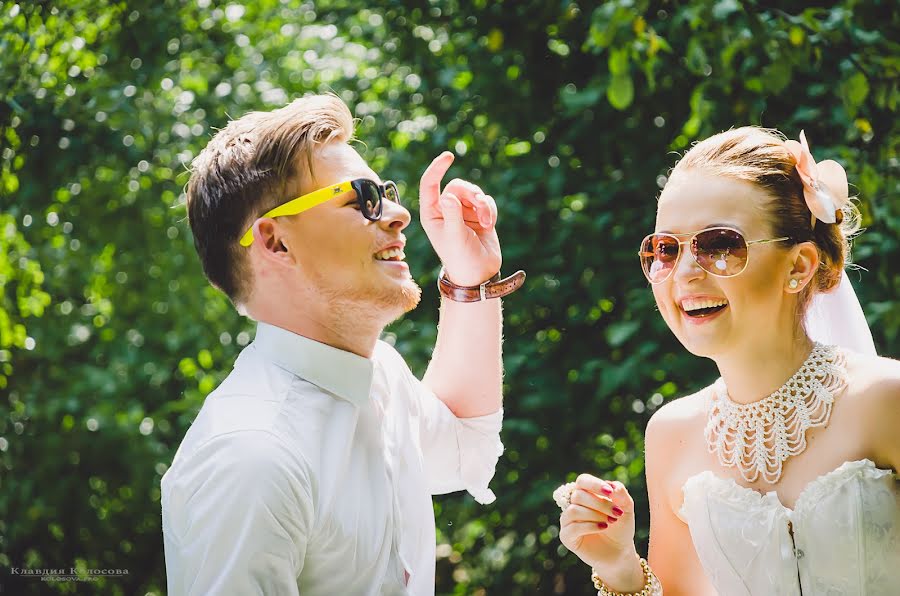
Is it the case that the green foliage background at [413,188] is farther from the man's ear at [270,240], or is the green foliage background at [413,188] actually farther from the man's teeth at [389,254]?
the man's ear at [270,240]

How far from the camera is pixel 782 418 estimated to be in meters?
2.17

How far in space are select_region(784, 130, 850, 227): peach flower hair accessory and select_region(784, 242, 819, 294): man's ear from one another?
6 cm

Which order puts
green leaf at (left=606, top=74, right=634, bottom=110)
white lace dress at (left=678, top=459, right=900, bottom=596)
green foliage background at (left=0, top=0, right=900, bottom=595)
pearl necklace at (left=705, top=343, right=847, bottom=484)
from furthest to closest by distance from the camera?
green foliage background at (left=0, top=0, right=900, bottom=595), green leaf at (left=606, top=74, right=634, bottom=110), pearl necklace at (left=705, top=343, right=847, bottom=484), white lace dress at (left=678, top=459, right=900, bottom=596)

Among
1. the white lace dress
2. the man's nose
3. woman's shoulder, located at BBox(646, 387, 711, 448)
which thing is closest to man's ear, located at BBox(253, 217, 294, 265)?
the man's nose

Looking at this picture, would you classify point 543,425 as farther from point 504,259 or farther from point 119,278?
point 119,278

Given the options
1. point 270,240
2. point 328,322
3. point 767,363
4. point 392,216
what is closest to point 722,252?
point 767,363

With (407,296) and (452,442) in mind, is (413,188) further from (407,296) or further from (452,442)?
(407,296)

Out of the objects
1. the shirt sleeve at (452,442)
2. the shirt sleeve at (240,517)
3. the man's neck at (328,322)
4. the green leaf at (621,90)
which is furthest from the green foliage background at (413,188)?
the shirt sleeve at (240,517)

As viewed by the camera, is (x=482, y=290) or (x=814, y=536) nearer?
(x=814, y=536)

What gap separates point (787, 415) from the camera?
85.5 inches

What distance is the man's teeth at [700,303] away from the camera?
7.07ft

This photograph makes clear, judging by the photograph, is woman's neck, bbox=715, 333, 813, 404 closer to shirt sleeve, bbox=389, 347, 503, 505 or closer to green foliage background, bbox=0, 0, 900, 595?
shirt sleeve, bbox=389, 347, 503, 505

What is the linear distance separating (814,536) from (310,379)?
109 centimetres

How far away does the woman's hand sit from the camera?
2.18m
